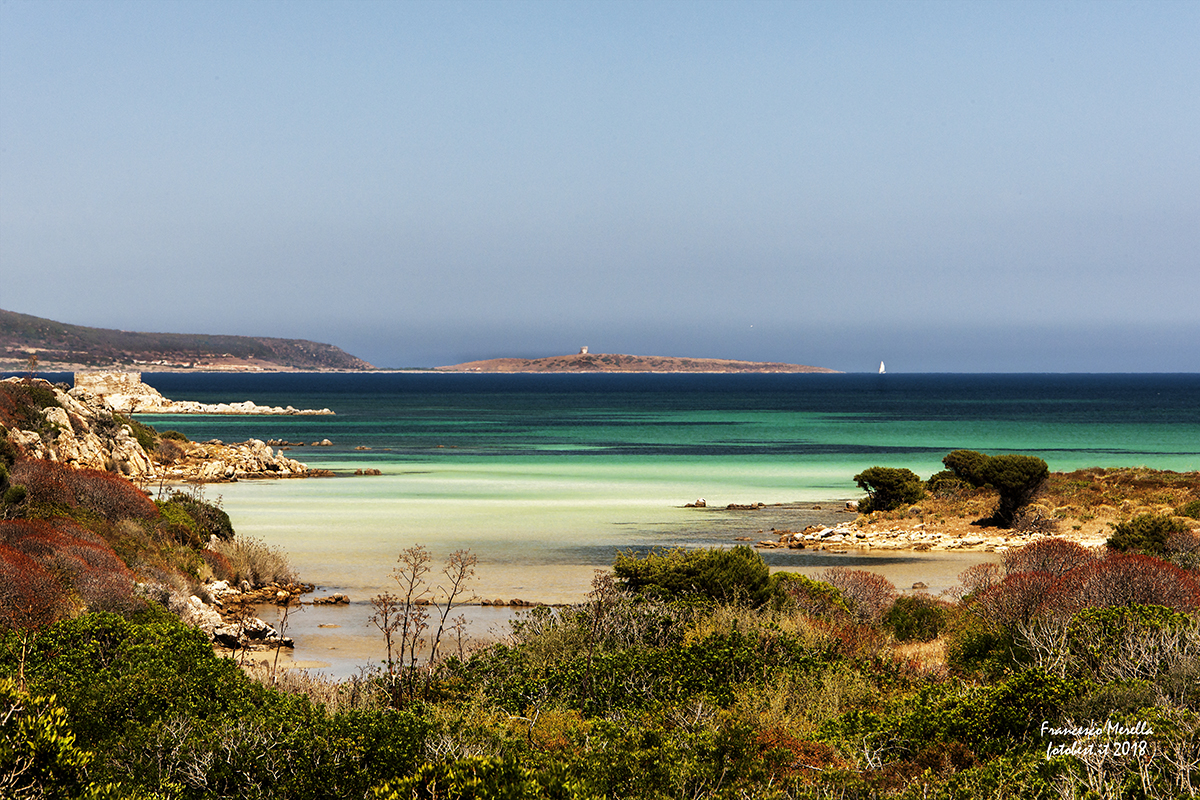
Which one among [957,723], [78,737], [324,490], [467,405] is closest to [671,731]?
[957,723]

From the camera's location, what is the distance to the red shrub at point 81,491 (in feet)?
49.9

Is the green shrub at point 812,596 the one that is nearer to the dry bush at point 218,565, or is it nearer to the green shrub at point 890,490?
the dry bush at point 218,565

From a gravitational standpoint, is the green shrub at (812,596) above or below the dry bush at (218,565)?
above

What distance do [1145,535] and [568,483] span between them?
22168mm

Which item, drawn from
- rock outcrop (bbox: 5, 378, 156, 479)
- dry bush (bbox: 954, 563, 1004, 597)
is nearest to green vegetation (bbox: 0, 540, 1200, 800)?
dry bush (bbox: 954, 563, 1004, 597)

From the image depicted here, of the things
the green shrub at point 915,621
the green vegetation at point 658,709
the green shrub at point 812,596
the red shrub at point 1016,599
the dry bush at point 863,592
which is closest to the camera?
the green vegetation at point 658,709

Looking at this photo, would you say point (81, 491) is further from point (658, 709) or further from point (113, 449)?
point (113, 449)

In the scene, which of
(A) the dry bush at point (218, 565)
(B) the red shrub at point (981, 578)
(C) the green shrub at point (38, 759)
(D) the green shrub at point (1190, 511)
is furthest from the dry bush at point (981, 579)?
(D) the green shrub at point (1190, 511)

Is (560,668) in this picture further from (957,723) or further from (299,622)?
(299,622)

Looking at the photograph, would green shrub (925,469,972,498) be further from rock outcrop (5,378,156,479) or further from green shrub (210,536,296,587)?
rock outcrop (5,378,156,479)

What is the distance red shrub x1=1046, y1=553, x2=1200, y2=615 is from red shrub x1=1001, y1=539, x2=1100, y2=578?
177 centimetres

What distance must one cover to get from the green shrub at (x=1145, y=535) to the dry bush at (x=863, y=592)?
5474 millimetres

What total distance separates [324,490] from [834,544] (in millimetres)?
18470

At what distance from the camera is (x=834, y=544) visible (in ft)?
76.2
